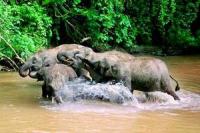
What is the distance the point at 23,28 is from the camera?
1588 centimetres

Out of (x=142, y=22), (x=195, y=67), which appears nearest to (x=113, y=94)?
(x=195, y=67)

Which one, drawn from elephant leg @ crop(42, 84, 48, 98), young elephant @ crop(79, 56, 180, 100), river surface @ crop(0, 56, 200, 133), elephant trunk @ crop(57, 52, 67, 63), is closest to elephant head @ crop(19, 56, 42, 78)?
river surface @ crop(0, 56, 200, 133)

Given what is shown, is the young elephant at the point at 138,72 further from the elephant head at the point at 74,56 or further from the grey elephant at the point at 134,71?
the elephant head at the point at 74,56

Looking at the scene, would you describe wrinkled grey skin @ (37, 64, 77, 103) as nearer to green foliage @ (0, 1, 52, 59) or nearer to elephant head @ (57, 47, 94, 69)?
elephant head @ (57, 47, 94, 69)

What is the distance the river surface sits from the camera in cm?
812

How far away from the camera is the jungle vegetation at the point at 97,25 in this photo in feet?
48.0

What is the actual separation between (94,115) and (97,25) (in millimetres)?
9587

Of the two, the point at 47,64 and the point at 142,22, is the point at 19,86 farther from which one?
the point at 142,22

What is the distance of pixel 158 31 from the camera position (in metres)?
21.2

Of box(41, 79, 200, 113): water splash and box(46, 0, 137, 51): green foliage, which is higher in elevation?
box(46, 0, 137, 51): green foliage

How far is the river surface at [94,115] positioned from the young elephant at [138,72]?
28 centimetres

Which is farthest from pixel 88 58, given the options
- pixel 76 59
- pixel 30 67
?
pixel 30 67

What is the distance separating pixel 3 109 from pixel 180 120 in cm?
300

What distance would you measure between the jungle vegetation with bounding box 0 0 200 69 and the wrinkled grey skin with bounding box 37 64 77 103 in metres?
2.98
